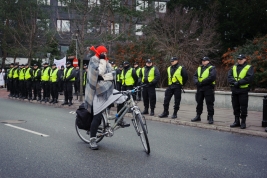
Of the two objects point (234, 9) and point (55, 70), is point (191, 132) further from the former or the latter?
point (234, 9)

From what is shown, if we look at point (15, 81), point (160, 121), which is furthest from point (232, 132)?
point (15, 81)

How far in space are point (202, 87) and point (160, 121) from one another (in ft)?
6.48

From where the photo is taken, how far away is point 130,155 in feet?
21.4

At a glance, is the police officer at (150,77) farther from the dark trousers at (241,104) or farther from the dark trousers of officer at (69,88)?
the dark trousers of officer at (69,88)

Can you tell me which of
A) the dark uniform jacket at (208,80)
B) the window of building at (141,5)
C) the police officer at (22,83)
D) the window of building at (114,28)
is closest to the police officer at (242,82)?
the dark uniform jacket at (208,80)

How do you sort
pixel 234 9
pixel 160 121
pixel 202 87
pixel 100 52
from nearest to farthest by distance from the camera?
pixel 100 52, pixel 202 87, pixel 160 121, pixel 234 9

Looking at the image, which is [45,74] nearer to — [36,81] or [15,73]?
[36,81]

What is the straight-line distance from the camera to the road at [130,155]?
5457 millimetres

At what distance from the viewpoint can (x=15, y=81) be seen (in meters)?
20.7

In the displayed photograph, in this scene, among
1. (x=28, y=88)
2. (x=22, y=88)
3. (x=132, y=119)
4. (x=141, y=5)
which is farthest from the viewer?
(x=141, y=5)

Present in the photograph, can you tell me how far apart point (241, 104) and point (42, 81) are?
11131 mm

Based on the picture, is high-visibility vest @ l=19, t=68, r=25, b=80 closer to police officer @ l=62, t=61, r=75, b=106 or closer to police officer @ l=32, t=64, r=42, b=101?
police officer @ l=32, t=64, r=42, b=101

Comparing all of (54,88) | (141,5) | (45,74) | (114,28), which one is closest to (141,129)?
(54,88)

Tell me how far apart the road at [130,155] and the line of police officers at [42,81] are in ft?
21.8
